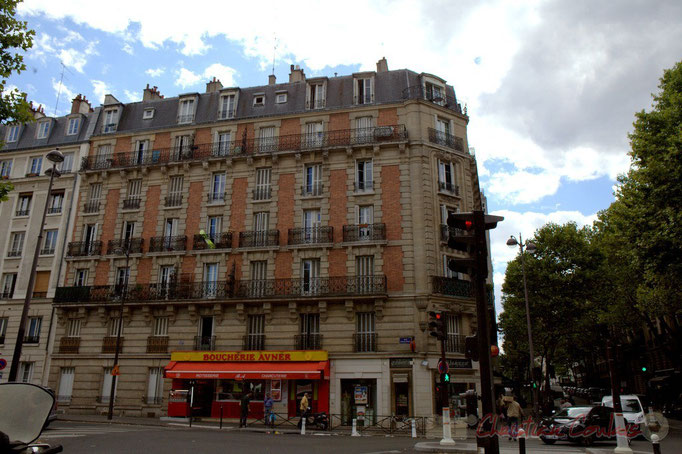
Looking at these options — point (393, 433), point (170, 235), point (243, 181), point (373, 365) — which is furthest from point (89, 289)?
point (393, 433)

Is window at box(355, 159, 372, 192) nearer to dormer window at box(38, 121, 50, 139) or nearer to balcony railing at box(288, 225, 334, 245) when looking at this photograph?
balcony railing at box(288, 225, 334, 245)

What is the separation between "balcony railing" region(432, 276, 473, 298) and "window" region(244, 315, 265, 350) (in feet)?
30.7

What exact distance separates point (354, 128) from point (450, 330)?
12.6 meters

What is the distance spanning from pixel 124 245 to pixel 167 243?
2849 millimetres

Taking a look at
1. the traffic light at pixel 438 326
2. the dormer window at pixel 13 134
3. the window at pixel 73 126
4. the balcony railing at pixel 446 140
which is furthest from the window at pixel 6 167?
the traffic light at pixel 438 326

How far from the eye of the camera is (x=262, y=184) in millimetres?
29344

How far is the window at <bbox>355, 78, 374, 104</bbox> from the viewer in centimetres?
2984

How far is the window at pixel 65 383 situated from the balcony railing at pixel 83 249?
6.76 metres

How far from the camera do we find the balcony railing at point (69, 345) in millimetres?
28719

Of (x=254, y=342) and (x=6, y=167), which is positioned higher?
(x=6, y=167)

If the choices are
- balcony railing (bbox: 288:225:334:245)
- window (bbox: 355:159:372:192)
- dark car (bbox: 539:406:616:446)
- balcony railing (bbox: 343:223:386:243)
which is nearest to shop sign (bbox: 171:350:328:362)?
balcony railing (bbox: 288:225:334:245)

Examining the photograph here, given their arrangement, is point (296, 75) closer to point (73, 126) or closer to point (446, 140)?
point (446, 140)

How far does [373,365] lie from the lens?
24656 millimetres

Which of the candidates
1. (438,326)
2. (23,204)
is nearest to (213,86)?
(23,204)
